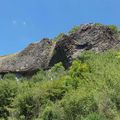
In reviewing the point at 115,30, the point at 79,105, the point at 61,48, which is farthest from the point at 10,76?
the point at 79,105

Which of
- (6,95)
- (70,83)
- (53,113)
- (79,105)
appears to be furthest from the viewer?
(6,95)

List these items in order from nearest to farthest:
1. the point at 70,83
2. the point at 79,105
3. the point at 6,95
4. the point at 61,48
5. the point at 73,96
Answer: the point at 79,105 → the point at 73,96 → the point at 70,83 → the point at 6,95 → the point at 61,48

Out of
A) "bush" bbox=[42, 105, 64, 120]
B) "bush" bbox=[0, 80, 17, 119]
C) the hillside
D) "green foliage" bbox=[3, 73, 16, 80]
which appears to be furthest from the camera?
"green foliage" bbox=[3, 73, 16, 80]

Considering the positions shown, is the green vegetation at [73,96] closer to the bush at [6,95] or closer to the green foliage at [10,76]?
the bush at [6,95]

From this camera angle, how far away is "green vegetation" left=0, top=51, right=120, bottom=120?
76.9 ft

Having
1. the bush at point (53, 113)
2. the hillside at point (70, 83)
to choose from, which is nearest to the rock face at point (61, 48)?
the hillside at point (70, 83)

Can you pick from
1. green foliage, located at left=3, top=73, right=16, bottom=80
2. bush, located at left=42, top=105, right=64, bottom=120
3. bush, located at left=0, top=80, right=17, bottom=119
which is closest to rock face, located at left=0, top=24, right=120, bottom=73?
green foliage, located at left=3, top=73, right=16, bottom=80

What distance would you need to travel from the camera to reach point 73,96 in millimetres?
24922

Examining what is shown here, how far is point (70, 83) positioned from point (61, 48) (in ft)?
59.7

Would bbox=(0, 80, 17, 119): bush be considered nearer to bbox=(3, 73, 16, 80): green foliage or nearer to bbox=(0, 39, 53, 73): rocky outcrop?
bbox=(3, 73, 16, 80): green foliage

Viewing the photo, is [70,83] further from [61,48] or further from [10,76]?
[61,48]

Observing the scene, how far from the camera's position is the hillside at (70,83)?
941 inches

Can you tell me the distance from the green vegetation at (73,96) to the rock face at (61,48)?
8.18m

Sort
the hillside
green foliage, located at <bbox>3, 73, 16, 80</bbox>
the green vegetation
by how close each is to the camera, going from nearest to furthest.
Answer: the green vegetation < the hillside < green foliage, located at <bbox>3, 73, 16, 80</bbox>
